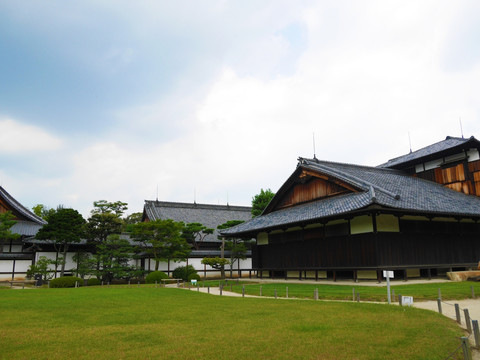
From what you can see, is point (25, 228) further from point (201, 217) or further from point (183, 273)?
point (201, 217)

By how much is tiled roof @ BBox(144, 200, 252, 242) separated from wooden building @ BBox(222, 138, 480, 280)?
50.7ft

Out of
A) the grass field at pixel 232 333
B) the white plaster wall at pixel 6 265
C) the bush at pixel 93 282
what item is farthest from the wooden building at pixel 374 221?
the white plaster wall at pixel 6 265

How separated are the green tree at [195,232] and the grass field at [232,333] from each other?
2633 cm

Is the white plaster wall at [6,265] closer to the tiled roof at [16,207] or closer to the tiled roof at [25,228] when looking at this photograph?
the tiled roof at [25,228]

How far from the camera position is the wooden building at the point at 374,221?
22734mm

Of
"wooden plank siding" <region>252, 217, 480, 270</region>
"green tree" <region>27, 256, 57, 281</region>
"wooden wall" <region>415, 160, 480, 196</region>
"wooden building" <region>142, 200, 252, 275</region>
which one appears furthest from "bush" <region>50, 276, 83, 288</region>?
"wooden wall" <region>415, 160, 480, 196</region>

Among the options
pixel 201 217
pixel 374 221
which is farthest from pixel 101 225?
pixel 374 221

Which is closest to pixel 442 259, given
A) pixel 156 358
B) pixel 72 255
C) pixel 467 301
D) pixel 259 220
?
pixel 467 301

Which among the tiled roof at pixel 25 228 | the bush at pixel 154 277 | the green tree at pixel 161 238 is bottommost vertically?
the bush at pixel 154 277

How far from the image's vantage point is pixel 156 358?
7156 millimetres

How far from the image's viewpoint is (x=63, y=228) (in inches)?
1405

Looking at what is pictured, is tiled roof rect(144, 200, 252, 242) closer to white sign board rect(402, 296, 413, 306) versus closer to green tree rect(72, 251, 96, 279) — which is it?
green tree rect(72, 251, 96, 279)

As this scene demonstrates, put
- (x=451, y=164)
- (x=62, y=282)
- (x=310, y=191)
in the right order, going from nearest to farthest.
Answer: (x=62, y=282), (x=451, y=164), (x=310, y=191)

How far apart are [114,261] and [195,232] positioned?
9.93 meters
